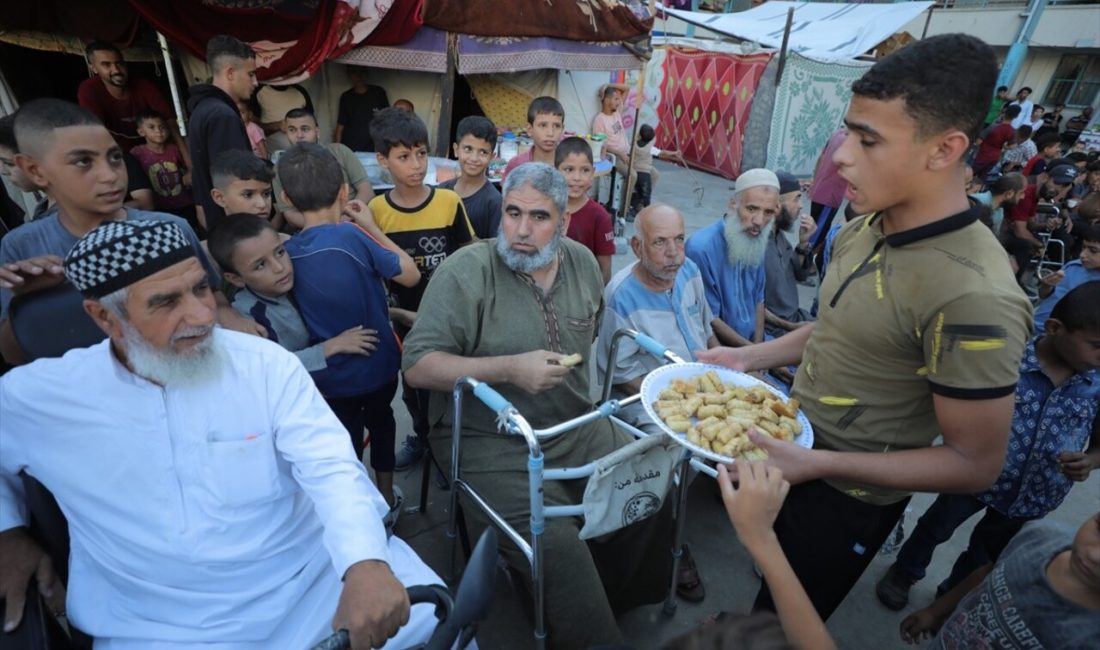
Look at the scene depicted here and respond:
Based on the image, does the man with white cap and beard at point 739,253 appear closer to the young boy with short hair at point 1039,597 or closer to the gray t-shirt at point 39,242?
the young boy with short hair at point 1039,597

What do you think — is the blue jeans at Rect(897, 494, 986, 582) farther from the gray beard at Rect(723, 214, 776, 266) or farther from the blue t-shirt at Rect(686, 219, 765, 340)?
the gray beard at Rect(723, 214, 776, 266)

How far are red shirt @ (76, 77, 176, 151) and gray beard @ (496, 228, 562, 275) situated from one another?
15.4ft

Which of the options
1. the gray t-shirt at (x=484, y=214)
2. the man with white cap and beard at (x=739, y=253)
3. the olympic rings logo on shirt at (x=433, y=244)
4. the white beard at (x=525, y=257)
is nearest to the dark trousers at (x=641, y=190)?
the man with white cap and beard at (x=739, y=253)

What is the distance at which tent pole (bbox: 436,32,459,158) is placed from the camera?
263 inches

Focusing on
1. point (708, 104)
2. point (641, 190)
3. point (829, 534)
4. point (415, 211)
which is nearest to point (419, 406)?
point (415, 211)

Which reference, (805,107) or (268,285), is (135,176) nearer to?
(268,285)

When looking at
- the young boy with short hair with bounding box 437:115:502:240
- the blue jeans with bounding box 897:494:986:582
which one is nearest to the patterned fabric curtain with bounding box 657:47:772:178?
the young boy with short hair with bounding box 437:115:502:240

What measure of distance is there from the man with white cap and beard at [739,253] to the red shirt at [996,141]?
10.2 meters

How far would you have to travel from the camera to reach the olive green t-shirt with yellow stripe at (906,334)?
1363 millimetres

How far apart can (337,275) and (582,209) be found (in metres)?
2.02

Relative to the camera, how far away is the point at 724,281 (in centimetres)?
365

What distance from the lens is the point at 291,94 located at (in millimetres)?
6527

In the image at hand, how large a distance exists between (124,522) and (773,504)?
195cm

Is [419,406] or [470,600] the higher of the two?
[470,600]
